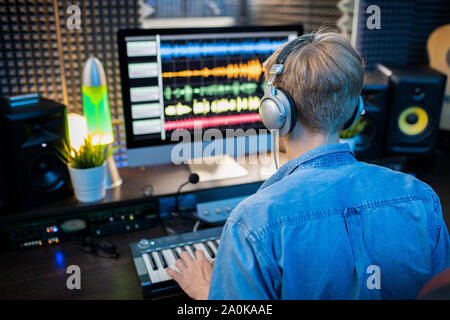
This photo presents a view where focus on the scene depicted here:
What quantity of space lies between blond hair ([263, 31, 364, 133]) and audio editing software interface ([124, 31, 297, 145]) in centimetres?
65

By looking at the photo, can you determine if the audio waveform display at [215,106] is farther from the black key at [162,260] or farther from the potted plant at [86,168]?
the black key at [162,260]

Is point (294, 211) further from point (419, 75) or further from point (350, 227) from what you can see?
point (419, 75)

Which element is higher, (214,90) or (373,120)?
(214,90)

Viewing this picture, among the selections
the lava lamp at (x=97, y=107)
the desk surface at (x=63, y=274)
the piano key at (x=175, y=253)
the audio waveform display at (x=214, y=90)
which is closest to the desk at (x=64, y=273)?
the desk surface at (x=63, y=274)

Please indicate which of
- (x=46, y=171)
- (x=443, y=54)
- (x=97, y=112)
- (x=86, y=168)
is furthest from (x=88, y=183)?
(x=443, y=54)

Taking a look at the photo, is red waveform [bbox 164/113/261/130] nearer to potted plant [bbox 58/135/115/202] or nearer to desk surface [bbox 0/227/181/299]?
potted plant [bbox 58/135/115/202]

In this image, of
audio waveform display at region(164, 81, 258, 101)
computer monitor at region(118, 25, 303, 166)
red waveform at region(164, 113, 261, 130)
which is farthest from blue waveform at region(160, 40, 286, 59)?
red waveform at region(164, 113, 261, 130)

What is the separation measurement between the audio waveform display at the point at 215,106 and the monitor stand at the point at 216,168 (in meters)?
0.19

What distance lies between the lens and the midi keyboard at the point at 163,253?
44.1 inches

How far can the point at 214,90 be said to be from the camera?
154 cm

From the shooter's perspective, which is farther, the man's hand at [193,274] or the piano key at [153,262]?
the piano key at [153,262]

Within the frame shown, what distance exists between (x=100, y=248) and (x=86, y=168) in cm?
26

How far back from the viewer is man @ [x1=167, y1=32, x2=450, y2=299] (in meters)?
0.75

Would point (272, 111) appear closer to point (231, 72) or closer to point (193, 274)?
point (193, 274)
